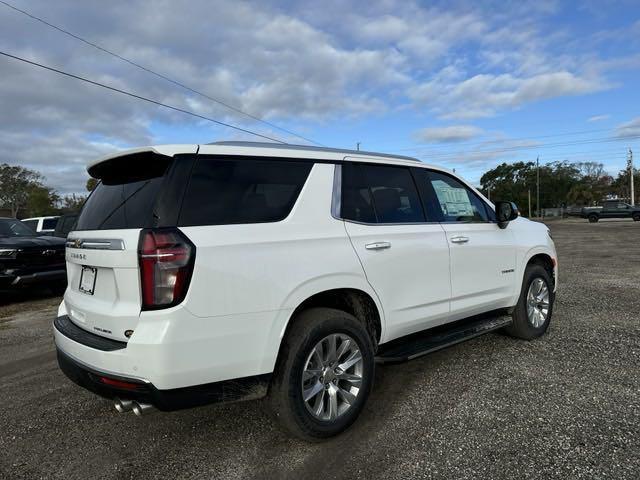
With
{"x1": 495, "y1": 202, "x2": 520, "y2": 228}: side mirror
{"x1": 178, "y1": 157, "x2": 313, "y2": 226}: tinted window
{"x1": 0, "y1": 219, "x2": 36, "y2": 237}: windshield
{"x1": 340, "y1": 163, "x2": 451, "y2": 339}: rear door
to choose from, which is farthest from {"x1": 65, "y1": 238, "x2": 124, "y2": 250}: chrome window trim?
{"x1": 0, "y1": 219, "x2": 36, "y2": 237}: windshield

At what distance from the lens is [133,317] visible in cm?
248

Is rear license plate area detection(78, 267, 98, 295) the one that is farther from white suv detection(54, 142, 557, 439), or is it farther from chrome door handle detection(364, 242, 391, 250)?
chrome door handle detection(364, 242, 391, 250)

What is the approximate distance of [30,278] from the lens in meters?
7.68

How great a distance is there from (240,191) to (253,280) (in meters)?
0.55

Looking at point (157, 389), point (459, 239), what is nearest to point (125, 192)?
point (157, 389)

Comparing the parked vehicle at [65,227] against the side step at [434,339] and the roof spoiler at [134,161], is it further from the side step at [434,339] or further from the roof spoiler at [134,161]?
the side step at [434,339]

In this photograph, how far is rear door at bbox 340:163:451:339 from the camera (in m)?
3.26

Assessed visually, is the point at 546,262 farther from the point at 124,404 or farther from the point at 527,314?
the point at 124,404

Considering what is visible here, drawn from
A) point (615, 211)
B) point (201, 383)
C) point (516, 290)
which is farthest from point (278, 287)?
point (615, 211)

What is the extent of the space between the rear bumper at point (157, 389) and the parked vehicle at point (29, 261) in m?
5.83

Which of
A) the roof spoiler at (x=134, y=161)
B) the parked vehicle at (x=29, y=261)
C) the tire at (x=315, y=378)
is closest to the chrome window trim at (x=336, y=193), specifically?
the tire at (x=315, y=378)

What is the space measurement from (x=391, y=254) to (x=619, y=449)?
179 centimetres

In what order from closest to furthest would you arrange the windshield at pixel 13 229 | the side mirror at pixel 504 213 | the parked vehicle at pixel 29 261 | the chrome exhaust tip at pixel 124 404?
1. the chrome exhaust tip at pixel 124 404
2. the side mirror at pixel 504 213
3. the parked vehicle at pixel 29 261
4. the windshield at pixel 13 229

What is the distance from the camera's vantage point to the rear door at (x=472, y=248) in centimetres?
395
